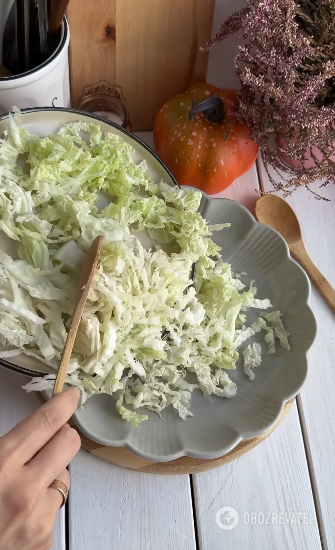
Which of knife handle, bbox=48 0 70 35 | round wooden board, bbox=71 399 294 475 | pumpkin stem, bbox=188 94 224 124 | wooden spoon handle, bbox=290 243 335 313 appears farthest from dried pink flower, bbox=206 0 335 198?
round wooden board, bbox=71 399 294 475

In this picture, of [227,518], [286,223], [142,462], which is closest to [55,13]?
[286,223]

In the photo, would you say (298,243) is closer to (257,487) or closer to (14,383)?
(257,487)

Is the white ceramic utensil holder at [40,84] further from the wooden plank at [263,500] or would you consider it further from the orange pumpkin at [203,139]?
the wooden plank at [263,500]

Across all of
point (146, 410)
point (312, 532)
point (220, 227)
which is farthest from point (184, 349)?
point (312, 532)

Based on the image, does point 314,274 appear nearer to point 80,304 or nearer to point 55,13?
point 80,304

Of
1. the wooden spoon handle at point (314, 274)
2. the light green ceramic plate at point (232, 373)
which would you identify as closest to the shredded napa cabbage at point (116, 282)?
the light green ceramic plate at point (232, 373)

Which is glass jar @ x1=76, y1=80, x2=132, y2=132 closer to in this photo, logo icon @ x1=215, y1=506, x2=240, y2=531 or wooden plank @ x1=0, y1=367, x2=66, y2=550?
wooden plank @ x1=0, y1=367, x2=66, y2=550

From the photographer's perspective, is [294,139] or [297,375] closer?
[297,375]
